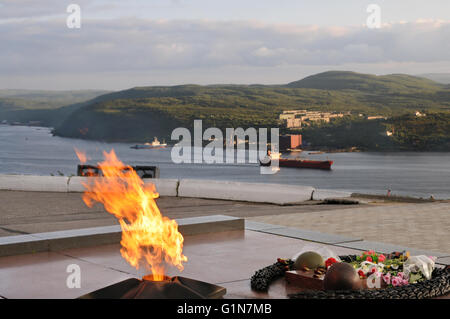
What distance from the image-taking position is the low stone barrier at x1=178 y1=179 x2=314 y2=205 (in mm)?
15844

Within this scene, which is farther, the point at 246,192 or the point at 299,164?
the point at 299,164

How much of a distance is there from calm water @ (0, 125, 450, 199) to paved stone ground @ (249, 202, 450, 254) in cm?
5844

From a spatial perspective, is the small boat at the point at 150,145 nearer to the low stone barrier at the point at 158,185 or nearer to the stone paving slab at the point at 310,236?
the low stone barrier at the point at 158,185

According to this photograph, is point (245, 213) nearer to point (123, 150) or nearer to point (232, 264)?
point (232, 264)

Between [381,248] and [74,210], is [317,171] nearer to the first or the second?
[74,210]

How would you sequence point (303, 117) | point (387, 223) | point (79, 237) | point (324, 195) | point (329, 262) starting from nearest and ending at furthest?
point (329, 262) → point (79, 237) → point (387, 223) → point (324, 195) → point (303, 117)

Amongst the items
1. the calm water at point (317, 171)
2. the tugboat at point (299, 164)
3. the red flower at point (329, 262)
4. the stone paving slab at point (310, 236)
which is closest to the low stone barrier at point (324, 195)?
the stone paving slab at point (310, 236)

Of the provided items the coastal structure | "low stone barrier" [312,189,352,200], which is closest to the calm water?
the coastal structure

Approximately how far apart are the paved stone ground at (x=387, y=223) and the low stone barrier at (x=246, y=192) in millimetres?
2278

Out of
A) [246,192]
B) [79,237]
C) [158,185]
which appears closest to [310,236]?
[79,237]

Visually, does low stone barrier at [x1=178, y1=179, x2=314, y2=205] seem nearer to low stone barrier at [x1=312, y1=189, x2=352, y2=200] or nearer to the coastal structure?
low stone barrier at [x1=312, y1=189, x2=352, y2=200]

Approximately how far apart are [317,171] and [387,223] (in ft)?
267

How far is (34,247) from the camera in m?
6.97

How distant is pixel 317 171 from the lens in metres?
92.3
